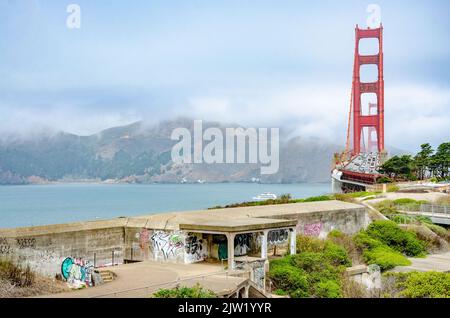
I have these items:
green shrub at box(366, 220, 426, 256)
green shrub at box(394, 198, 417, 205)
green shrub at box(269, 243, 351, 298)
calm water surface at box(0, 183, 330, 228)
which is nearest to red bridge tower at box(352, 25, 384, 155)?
calm water surface at box(0, 183, 330, 228)

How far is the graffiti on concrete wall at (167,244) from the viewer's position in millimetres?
17875

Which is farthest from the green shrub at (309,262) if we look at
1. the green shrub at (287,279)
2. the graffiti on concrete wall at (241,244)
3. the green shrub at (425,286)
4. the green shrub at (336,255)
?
the green shrub at (425,286)

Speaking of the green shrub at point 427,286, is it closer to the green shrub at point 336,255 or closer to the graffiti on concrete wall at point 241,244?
the green shrub at point 336,255

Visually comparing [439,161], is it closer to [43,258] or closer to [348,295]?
[348,295]

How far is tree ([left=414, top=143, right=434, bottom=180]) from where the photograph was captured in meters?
61.2

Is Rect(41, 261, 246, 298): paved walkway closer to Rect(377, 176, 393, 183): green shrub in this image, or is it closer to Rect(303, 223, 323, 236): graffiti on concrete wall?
Rect(303, 223, 323, 236): graffiti on concrete wall

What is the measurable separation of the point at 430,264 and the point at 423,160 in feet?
136

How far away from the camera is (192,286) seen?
1294 cm

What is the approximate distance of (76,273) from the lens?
14.4 m

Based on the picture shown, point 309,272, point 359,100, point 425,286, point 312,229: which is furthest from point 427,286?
point 359,100

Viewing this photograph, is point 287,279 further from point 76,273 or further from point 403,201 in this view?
point 403,201

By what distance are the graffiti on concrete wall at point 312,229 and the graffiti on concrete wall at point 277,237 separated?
60.4 inches
